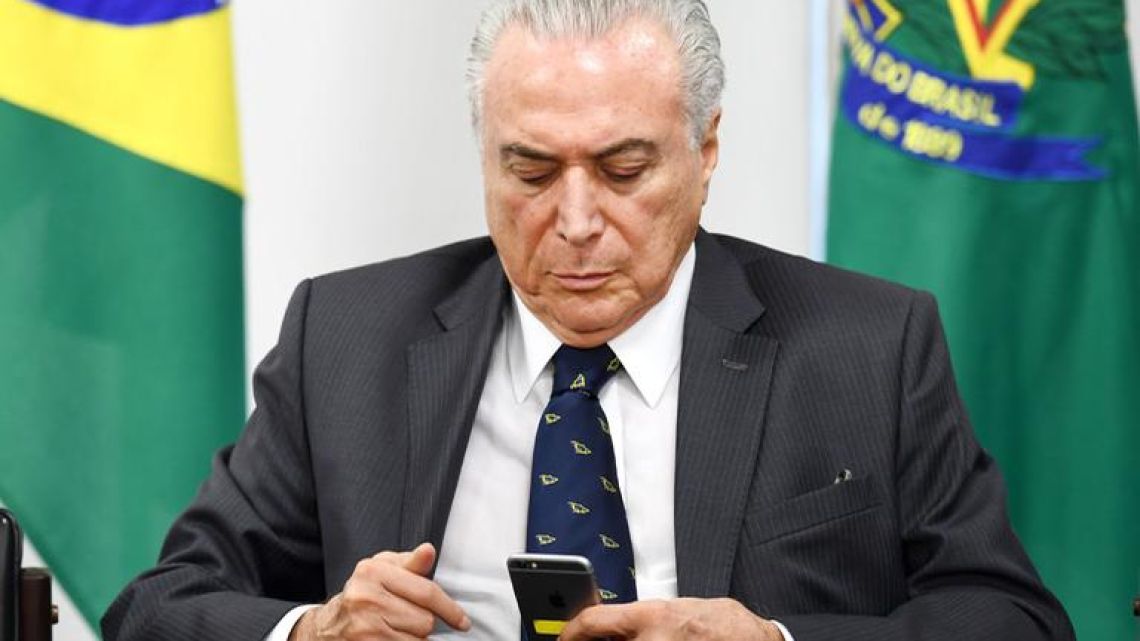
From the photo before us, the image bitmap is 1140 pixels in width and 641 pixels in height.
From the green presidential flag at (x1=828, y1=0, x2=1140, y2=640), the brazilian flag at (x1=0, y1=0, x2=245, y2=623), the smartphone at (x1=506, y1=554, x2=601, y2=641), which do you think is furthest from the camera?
the green presidential flag at (x1=828, y1=0, x2=1140, y2=640)

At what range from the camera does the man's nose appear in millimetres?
2191

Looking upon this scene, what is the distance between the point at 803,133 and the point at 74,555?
1.70 meters

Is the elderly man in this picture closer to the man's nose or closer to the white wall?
the man's nose

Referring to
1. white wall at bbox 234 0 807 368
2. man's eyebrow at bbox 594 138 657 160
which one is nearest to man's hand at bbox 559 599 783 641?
man's eyebrow at bbox 594 138 657 160

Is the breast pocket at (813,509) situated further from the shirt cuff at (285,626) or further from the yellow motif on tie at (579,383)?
the shirt cuff at (285,626)

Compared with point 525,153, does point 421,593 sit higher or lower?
lower

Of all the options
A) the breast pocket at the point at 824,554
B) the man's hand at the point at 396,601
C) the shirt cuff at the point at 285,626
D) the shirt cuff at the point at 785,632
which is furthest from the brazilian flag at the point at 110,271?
the shirt cuff at the point at 785,632

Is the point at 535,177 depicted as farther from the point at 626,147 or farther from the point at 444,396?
the point at 444,396

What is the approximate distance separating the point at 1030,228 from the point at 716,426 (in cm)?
110

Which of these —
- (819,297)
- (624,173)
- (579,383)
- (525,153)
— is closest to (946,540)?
(819,297)

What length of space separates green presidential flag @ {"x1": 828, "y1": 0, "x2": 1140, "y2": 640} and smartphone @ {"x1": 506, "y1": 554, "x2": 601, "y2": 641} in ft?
4.74

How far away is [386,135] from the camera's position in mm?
3389

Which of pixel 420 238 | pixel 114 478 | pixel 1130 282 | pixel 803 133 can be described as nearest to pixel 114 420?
pixel 114 478

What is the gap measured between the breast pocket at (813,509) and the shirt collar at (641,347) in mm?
248
